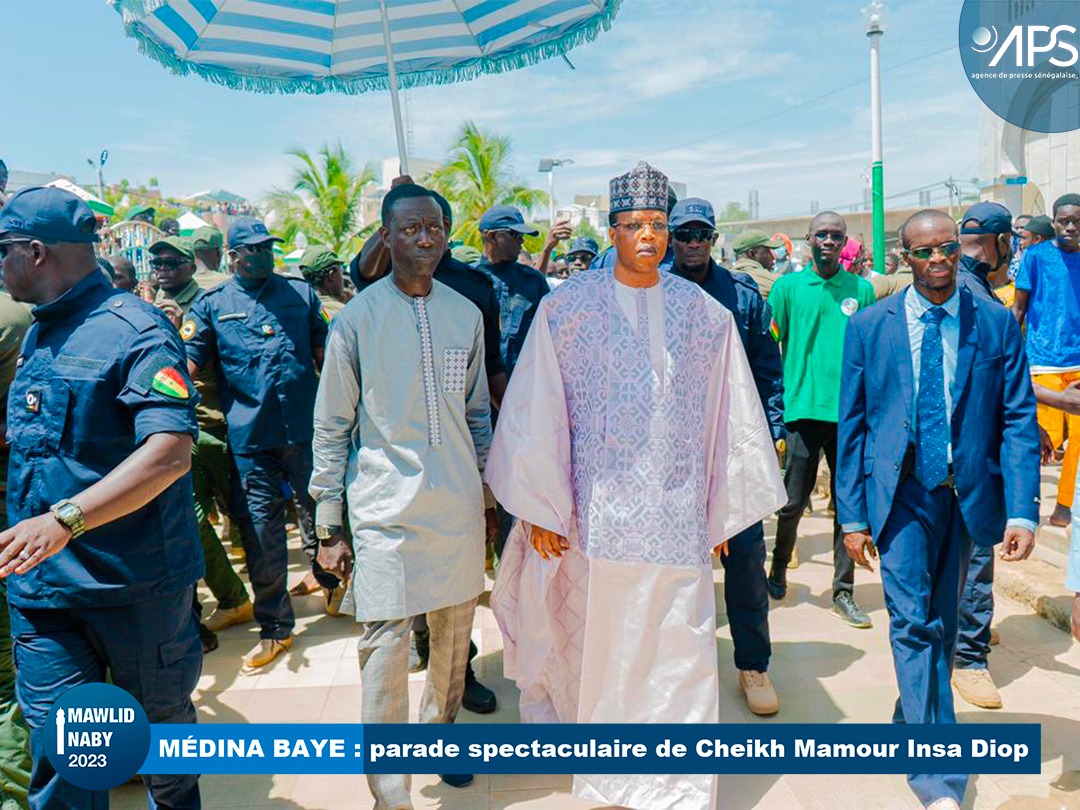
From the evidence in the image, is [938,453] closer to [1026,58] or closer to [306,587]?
[306,587]

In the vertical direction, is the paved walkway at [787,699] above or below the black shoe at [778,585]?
below

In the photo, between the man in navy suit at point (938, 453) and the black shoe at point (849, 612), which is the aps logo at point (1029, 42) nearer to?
the black shoe at point (849, 612)

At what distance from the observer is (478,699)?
366cm

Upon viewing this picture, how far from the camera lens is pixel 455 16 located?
13.5 ft

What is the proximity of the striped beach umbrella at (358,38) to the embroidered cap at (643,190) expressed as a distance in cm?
126

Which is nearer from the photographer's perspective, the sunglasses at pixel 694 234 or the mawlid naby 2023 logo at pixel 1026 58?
the sunglasses at pixel 694 234

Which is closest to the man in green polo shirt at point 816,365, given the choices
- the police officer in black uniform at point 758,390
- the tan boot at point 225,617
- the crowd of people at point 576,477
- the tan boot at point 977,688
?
the police officer in black uniform at point 758,390

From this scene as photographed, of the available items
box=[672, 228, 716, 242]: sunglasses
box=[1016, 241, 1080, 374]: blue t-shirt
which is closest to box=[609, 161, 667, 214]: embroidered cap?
box=[672, 228, 716, 242]: sunglasses

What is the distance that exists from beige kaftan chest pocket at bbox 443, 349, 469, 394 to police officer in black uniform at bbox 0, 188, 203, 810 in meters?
0.86

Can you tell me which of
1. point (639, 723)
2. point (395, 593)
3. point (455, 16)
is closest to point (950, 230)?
point (639, 723)

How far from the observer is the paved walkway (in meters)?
2.99

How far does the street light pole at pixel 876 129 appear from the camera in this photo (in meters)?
12.1

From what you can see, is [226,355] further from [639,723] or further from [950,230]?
[950,230]

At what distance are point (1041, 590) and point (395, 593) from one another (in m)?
3.80
